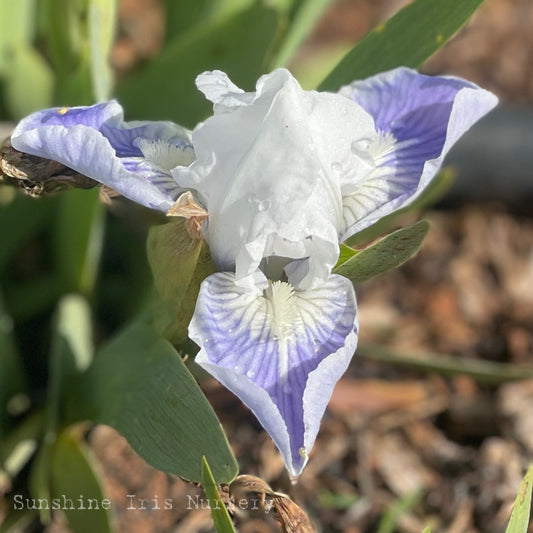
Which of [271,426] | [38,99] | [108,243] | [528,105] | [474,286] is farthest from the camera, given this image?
[528,105]

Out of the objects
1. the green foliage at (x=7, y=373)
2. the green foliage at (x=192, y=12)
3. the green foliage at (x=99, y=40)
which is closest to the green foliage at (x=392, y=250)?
the green foliage at (x=99, y=40)

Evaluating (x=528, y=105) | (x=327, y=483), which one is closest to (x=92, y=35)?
(x=327, y=483)

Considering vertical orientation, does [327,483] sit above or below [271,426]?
below

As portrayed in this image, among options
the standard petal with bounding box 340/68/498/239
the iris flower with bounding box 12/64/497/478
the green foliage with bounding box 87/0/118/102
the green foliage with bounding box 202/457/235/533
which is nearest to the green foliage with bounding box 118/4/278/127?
the green foliage with bounding box 87/0/118/102

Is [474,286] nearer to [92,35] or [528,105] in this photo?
[528,105]

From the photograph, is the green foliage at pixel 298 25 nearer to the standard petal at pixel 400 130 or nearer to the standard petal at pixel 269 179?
the standard petal at pixel 400 130

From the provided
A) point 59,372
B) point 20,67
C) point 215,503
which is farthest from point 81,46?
point 215,503

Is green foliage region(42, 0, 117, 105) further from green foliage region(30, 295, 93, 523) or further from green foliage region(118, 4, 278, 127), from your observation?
green foliage region(30, 295, 93, 523)
